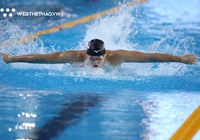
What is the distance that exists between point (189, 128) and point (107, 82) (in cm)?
89

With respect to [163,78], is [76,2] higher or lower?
higher

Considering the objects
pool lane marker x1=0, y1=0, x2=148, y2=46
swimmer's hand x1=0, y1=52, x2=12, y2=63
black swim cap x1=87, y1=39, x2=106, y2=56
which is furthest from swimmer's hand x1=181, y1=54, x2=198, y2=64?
swimmer's hand x1=0, y1=52, x2=12, y2=63

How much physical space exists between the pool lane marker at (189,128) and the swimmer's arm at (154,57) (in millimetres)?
446

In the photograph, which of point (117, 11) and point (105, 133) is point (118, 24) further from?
point (105, 133)

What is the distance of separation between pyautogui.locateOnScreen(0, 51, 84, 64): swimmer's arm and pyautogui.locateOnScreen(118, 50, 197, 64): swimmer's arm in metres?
0.48

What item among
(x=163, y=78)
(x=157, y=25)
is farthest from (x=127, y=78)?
(x=157, y=25)

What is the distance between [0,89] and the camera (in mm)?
3996

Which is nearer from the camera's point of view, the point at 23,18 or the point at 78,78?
the point at 78,78

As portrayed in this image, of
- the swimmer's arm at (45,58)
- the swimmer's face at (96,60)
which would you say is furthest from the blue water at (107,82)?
the swimmer's face at (96,60)

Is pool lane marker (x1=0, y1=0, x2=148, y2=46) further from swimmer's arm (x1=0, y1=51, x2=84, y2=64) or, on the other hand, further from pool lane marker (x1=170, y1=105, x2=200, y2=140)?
pool lane marker (x1=170, y1=105, x2=200, y2=140)

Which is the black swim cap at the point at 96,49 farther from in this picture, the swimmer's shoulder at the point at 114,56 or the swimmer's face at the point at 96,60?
the swimmer's shoulder at the point at 114,56

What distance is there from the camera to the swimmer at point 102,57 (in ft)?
12.5

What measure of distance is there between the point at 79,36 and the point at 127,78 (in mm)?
677

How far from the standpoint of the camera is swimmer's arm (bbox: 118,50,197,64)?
3.82 metres
